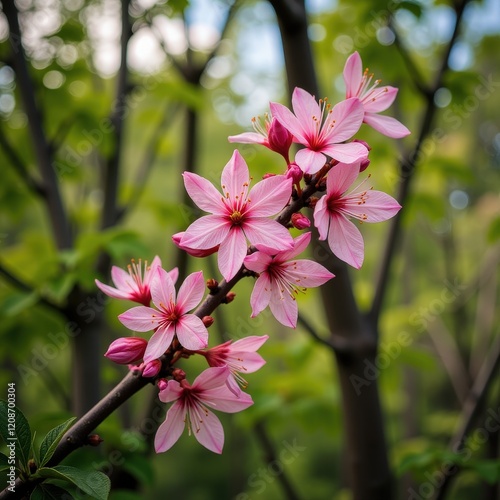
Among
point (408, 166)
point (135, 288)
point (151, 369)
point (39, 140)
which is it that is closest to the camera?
point (151, 369)

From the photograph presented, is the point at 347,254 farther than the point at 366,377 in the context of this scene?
No

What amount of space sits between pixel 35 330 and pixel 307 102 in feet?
6.45

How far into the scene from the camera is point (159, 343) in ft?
2.75

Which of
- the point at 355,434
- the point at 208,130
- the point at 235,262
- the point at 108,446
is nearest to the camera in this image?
the point at 235,262

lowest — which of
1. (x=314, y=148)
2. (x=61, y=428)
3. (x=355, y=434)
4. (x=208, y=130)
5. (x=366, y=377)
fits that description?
(x=208, y=130)

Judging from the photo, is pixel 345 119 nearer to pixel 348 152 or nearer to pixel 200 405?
pixel 348 152

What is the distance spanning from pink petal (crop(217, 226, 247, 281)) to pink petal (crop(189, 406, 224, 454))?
0.28 meters

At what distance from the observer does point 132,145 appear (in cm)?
695

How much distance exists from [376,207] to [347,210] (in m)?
0.05

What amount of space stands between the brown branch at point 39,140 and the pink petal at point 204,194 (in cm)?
168

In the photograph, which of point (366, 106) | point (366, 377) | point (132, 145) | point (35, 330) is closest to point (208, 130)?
point (132, 145)

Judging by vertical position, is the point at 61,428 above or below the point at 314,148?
below

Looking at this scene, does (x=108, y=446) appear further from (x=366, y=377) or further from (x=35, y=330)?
(x=366, y=377)

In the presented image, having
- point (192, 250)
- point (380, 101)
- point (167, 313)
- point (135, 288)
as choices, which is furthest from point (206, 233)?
point (380, 101)
